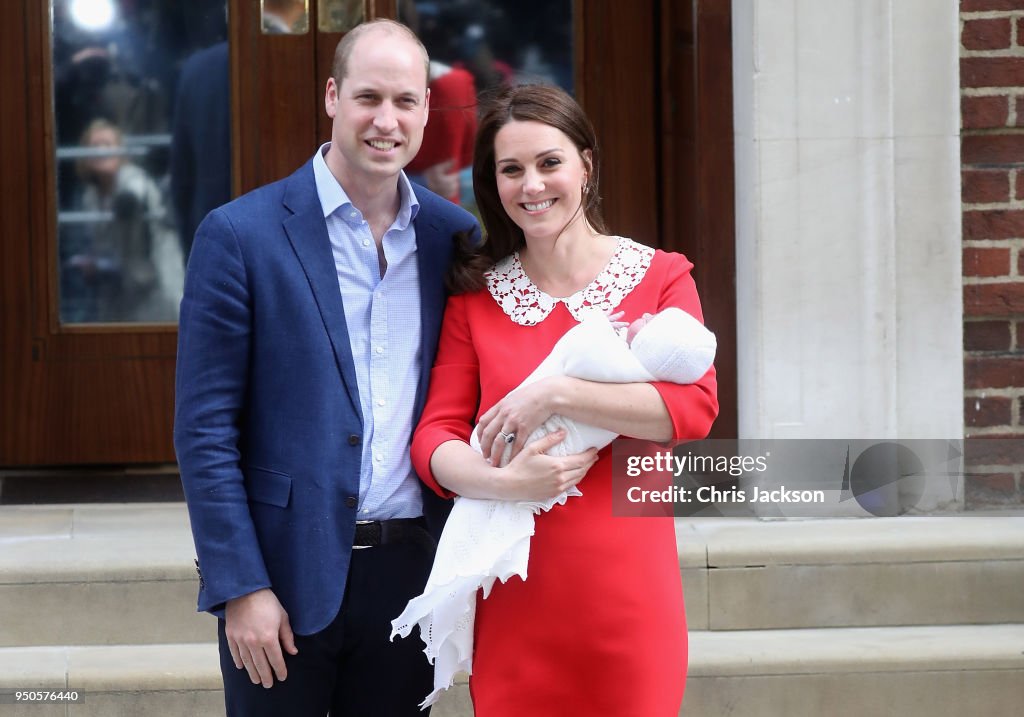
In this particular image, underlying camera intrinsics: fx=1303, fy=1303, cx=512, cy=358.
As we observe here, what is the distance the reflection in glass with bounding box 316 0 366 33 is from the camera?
4.74 meters

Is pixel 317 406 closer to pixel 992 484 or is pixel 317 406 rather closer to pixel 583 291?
pixel 583 291

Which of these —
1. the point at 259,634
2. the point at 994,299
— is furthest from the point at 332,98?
the point at 994,299

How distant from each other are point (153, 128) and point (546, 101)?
2.88 meters

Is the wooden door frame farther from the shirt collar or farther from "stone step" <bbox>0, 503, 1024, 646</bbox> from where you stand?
the shirt collar

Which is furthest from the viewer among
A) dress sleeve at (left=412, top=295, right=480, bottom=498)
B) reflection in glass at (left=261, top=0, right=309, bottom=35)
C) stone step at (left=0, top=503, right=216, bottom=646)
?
reflection in glass at (left=261, top=0, right=309, bottom=35)

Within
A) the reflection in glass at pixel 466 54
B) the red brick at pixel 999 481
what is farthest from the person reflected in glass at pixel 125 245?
the red brick at pixel 999 481

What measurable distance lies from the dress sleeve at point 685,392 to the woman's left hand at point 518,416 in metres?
0.20

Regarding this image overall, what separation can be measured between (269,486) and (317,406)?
0.18 m

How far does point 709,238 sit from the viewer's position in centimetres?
443

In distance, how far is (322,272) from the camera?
2449 millimetres

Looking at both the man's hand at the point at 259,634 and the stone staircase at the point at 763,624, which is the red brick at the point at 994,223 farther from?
the man's hand at the point at 259,634

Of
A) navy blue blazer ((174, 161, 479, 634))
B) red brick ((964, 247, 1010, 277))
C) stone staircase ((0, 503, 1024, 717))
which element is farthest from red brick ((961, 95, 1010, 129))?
navy blue blazer ((174, 161, 479, 634))

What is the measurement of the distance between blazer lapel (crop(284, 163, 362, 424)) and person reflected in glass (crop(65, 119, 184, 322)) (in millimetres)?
2641

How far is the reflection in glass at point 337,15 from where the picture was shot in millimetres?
4742
